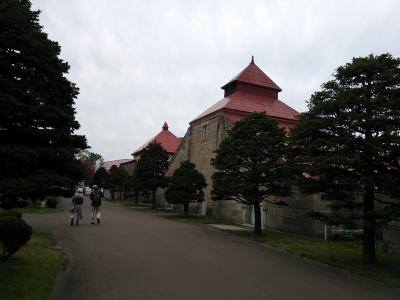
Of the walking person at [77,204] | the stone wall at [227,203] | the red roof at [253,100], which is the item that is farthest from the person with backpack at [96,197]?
the red roof at [253,100]

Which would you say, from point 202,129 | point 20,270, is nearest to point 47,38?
point 20,270

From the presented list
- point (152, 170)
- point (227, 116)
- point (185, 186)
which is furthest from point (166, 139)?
point (185, 186)

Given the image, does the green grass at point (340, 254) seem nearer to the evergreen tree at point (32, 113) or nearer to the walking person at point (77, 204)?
the walking person at point (77, 204)

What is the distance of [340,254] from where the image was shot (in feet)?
44.8

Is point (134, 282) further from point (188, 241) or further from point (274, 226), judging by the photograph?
point (274, 226)

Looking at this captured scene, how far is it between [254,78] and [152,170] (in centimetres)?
1124

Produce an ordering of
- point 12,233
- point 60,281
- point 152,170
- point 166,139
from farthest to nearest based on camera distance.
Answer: point 166,139 < point 152,170 < point 12,233 < point 60,281

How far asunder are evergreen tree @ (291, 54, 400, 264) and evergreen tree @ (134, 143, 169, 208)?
2338 centimetres

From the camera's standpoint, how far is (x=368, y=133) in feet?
37.7

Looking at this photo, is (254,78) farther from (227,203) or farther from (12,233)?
(12,233)

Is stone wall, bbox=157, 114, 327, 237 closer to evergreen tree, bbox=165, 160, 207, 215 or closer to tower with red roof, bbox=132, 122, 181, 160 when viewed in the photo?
evergreen tree, bbox=165, 160, 207, 215

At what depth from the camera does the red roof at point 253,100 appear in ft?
100

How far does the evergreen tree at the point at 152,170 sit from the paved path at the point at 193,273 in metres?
19.3

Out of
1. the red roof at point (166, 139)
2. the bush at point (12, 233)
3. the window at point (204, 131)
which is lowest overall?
the bush at point (12, 233)
